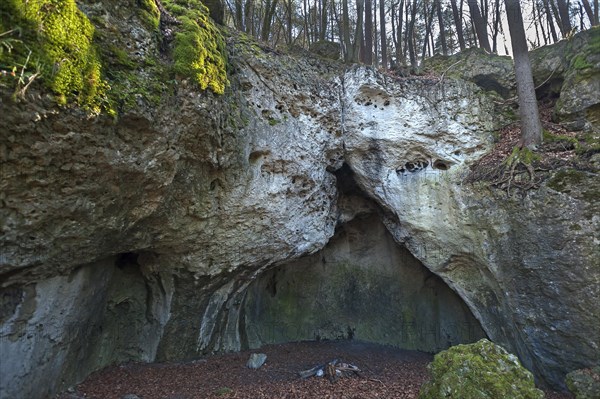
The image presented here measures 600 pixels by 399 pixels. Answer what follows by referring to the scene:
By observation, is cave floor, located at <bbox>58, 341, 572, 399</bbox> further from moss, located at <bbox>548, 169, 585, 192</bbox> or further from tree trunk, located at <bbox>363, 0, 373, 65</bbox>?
tree trunk, located at <bbox>363, 0, 373, 65</bbox>

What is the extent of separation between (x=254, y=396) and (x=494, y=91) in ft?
32.0

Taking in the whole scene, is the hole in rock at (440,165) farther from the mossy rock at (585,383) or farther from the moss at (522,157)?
the mossy rock at (585,383)

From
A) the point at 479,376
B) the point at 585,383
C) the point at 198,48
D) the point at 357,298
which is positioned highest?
the point at 198,48

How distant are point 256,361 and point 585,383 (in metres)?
6.23

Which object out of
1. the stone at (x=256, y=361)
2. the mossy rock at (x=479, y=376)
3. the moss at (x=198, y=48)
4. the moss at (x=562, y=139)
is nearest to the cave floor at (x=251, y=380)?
the stone at (x=256, y=361)

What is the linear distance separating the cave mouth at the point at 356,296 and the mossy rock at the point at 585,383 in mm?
3982

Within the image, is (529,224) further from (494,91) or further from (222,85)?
(222,85)

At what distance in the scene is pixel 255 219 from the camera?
7.79 meters

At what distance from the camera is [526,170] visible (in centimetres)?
737

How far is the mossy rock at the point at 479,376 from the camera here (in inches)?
173

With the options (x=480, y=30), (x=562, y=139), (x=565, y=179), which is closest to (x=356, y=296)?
(x=565, y=179)

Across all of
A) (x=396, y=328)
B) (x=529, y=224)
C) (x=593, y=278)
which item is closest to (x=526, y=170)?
(x=529, y=224)

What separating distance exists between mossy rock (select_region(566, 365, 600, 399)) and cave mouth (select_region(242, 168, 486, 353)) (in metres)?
3.98

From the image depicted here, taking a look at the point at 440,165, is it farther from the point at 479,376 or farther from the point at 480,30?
the point at 480,30
